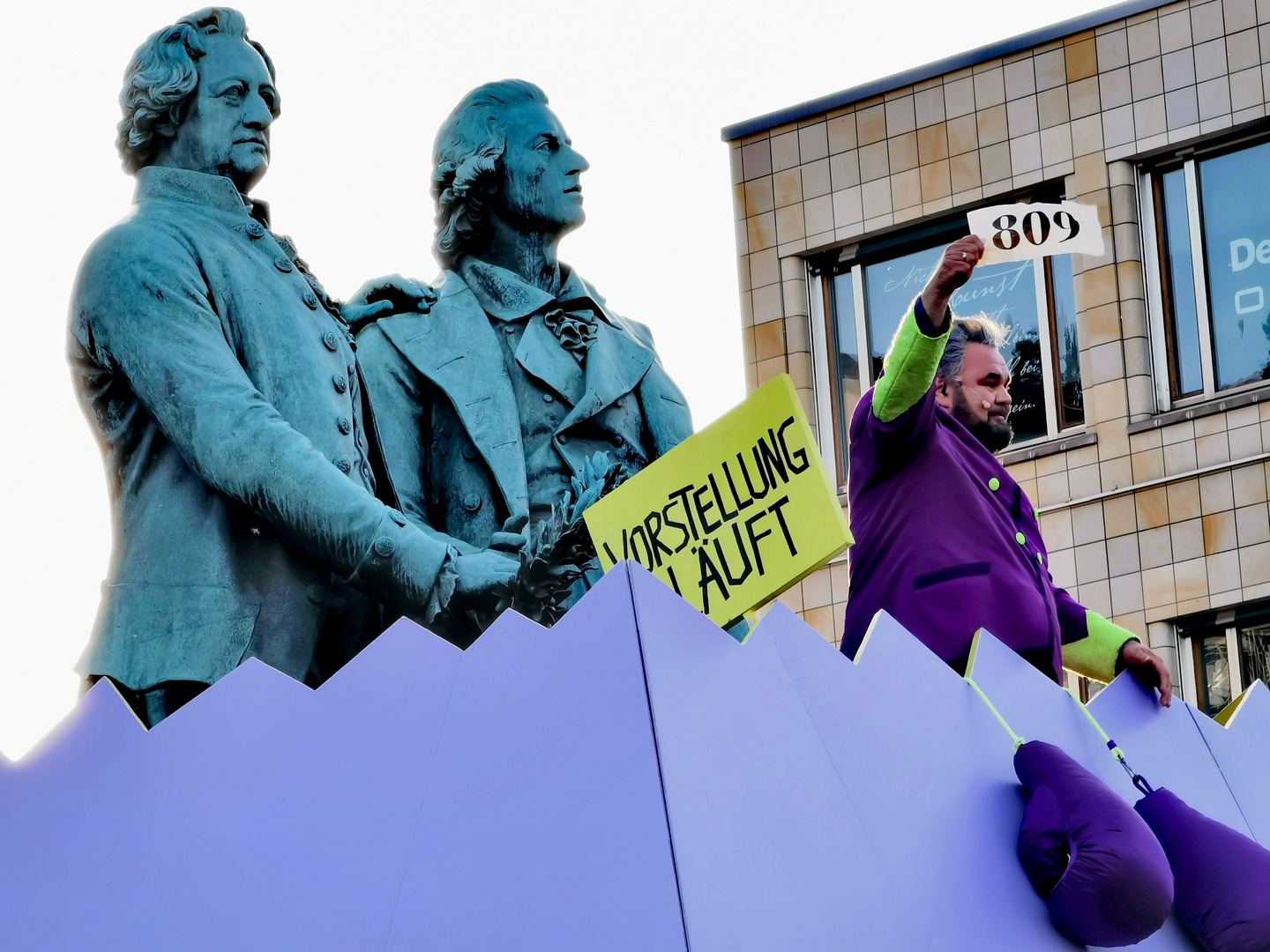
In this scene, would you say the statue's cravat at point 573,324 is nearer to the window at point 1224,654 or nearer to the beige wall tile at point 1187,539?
the window at point 1224,654

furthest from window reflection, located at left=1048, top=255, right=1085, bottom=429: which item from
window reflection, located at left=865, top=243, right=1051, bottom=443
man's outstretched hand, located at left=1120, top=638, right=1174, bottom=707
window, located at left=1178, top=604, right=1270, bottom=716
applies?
man's outstretched hand, located at left=1120, top=638, right=1174, bottom=707

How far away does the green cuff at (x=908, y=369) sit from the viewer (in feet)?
19.6

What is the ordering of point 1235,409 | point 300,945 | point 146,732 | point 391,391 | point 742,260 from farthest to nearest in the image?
1. point 742,260
2. point 1235,409
3. point 391,391
4. point 146,732
5. point 300,945

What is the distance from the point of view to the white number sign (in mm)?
6375

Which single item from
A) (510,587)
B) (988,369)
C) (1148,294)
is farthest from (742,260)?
(510,587)

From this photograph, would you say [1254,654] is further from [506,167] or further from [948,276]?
[948,276]

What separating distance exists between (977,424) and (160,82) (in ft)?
7.64

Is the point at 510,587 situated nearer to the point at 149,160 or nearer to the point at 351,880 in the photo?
the point at 351,880

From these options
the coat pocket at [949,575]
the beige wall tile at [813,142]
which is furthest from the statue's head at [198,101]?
the beige wall tile at [813,142]

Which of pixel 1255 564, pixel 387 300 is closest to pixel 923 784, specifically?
pixel 387 300

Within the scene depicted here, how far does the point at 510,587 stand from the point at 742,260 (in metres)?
Result: 16.4

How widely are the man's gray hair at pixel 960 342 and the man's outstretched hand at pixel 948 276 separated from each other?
34.5 inches

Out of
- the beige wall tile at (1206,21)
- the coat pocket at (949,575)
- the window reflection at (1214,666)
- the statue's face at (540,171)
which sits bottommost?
the window reflection at (1214,666)

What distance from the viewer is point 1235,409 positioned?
19.0 meters
